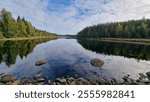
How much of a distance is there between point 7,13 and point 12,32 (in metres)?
2.98

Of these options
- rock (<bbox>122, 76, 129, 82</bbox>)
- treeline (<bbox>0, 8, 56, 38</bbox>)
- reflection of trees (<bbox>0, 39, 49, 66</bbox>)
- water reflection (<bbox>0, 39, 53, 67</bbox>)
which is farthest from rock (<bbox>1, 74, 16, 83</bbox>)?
treeline (<bbox>0, 8, 56, 38</bbox>)

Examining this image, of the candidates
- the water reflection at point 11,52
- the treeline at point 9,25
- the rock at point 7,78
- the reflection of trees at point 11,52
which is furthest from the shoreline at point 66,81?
the treeline at point 9,25

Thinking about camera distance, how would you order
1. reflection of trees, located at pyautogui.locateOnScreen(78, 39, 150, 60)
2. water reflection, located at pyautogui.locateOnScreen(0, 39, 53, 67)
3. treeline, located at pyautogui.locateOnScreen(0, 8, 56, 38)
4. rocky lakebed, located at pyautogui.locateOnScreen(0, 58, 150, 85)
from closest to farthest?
rocky lakebed, located at pyautogui.locateOnScreen(0, 58, 150, 85), water reflection, located at pyautogui.locateOnScreen(0, 39, 53, 67), reflection of trees, located at pyautogui.locateOnScreen(78, 39, 150, 60), treeline, located at pyautogui.locateOnScreen(0, 8, 56, 38)

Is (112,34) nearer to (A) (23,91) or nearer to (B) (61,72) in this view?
(B) (61,72)

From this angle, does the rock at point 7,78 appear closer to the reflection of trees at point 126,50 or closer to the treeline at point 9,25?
the reflection of trees at point 126,50

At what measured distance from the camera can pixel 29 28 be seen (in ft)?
158

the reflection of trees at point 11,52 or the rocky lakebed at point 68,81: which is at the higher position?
the reflection of trees at point 11,52

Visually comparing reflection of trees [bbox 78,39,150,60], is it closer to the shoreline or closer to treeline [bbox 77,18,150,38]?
the shoreline

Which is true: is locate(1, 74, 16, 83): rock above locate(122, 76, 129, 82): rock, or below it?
above

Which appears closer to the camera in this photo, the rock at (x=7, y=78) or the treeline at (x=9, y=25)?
the rock at (x=7, y=78)

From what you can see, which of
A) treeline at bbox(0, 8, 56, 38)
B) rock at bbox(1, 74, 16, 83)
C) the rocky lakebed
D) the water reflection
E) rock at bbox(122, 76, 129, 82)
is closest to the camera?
the rocky lakebed

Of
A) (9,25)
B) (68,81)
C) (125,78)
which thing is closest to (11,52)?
(68,81)

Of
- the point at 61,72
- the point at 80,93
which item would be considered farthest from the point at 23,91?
the point at 61,72

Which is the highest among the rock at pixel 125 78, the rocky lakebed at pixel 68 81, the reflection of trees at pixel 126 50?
the rocky lakebed at pixel 68 81
